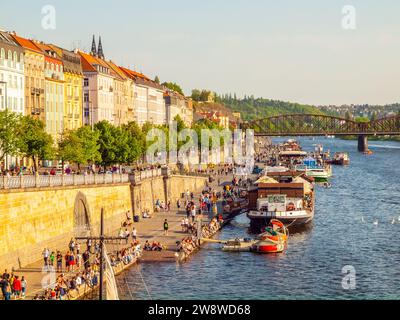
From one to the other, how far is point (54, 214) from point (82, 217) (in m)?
5.68

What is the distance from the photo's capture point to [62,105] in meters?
96.2

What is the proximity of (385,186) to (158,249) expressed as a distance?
75554mm

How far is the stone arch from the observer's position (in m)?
50.6

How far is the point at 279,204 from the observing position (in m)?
68.6

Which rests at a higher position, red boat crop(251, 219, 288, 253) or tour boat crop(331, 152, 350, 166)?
tour boat crop(331, 152, 350, 166)

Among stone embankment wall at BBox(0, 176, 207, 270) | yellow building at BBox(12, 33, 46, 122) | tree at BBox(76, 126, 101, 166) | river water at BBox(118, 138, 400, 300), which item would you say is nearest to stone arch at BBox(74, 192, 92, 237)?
stone embankment wall at BBox(0, 176, 207, 270)

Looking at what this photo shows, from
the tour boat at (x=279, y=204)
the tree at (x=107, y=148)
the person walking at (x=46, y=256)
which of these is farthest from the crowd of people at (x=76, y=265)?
the tree at (x=107, y=148)

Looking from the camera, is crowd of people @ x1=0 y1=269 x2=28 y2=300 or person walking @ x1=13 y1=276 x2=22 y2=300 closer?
crowd of people @ x1=0 y1=269 x2=28 y2=300

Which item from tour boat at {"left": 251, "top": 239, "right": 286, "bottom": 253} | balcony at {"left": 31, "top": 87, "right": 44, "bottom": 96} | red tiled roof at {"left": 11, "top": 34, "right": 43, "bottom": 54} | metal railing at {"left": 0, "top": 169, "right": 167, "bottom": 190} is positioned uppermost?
red tiled roof at {"left": 11, "top": 34, "right": 43, "bottom": 54}

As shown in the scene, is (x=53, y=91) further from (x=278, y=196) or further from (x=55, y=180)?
(x=55, y=180)

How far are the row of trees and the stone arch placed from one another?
5.86 metres

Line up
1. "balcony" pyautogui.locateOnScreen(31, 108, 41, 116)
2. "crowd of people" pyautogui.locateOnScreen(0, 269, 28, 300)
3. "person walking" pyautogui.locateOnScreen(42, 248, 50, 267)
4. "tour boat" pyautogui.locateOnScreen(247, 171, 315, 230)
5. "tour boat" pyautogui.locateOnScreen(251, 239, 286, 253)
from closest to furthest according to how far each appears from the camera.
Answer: "crowd of people" pyautogui.locateOnScreen(0, 269, 28, 300), "person walking" pyautogui.locateOnScreen(42, 248, 50, 267), "tour boat" pyautogui.locateOnScreen(251, 239, 286, 253), "tour boat" pyautogui.locateOnScreen(247, 171, 315, 230), "balcony" pyautogui.locateOnScreen(31, 108, 41, 116)

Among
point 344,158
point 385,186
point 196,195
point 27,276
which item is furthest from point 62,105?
point 344,158

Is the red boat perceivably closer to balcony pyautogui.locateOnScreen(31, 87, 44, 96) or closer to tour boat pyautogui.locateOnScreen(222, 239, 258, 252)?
tour boat pyautogui.locateOnScreen(222, 239, 258, 252)
